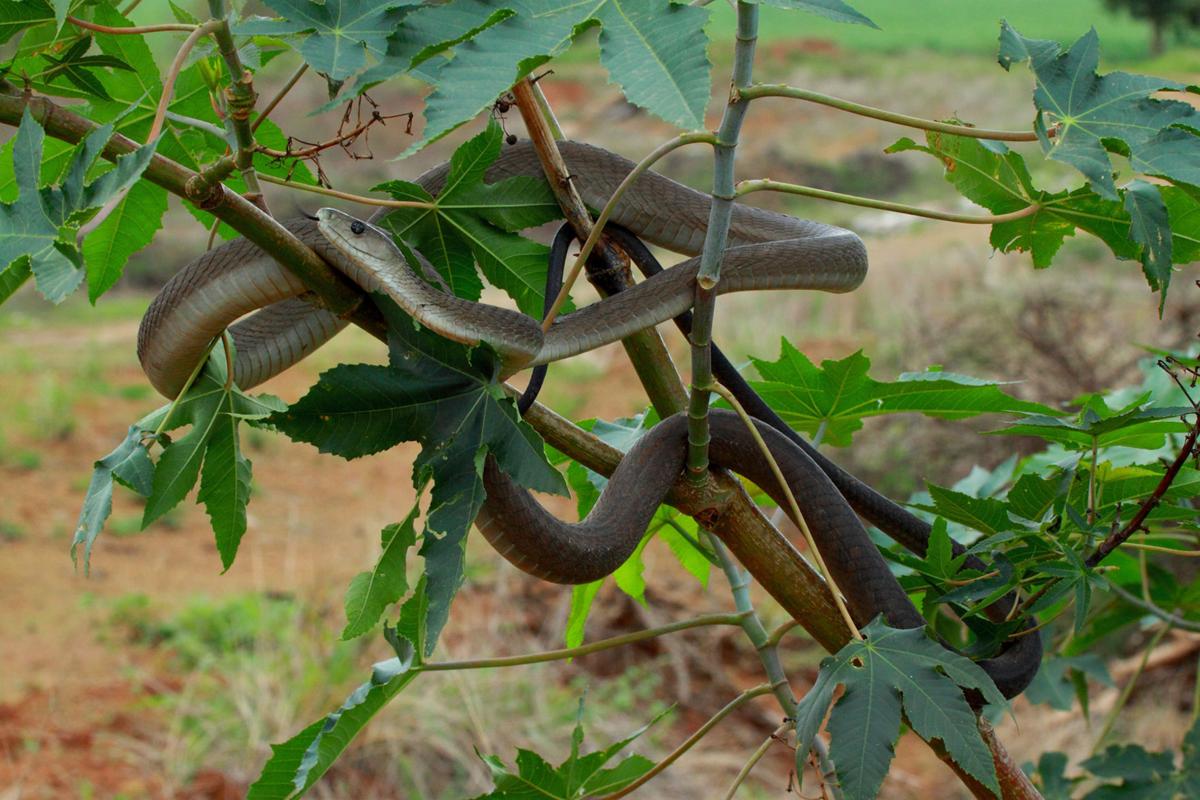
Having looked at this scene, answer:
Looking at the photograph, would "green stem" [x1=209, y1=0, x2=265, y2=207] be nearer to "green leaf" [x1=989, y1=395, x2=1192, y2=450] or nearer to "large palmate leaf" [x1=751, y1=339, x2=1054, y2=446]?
"large palmate leaf" [x1=751, y1=339, x2=1054, y2=446]

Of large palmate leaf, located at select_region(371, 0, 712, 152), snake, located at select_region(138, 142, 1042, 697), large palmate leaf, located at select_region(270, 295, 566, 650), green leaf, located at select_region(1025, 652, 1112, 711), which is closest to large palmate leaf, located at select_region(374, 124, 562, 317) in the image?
snake, located at select_region(138, 142, 1042, 697)

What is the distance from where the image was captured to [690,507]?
1400mm

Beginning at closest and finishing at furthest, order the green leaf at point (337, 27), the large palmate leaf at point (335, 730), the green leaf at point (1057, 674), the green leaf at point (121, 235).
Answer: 1. the green leaf at point (337, 27)
2. the large palmate leaf at point (335, 730)
3. the green leaf at point (121, 235)
4. the green leaf at point (1057, 674)

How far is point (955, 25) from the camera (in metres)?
28.6

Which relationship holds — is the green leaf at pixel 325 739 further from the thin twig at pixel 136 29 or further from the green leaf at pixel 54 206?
the thin twig at pixel 136 29

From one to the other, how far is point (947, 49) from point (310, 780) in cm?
2925

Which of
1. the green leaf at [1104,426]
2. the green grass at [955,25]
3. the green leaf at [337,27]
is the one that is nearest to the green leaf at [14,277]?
the green leaf at [337,27]

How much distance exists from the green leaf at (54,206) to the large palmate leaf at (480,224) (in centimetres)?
44

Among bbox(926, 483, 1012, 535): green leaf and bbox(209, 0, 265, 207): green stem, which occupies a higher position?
bbox(209, 0, 265, 207): green stem

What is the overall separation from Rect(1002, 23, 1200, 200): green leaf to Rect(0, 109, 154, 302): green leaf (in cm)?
84

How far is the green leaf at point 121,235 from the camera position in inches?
62.7

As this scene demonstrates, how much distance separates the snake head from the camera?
1.27m

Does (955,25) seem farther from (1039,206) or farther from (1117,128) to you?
(1117,128)

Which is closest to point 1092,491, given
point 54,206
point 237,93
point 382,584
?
point 382,584
